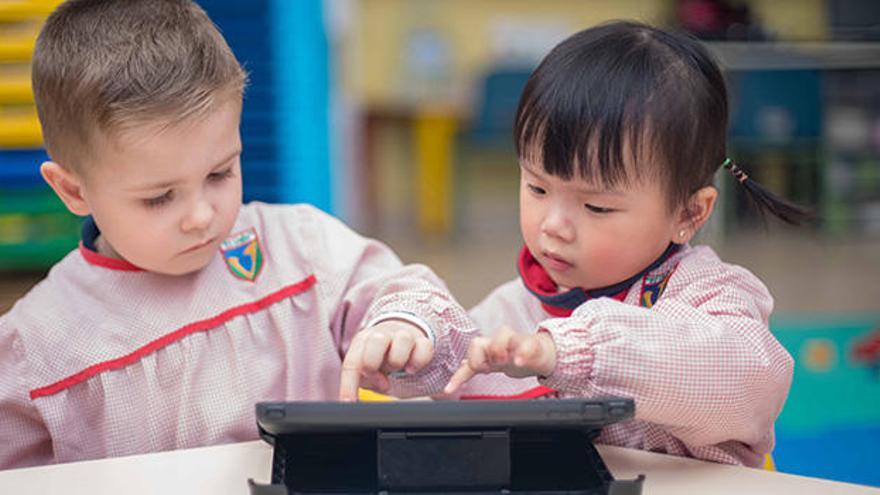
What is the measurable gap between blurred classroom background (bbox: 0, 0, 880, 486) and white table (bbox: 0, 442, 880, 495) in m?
0.96

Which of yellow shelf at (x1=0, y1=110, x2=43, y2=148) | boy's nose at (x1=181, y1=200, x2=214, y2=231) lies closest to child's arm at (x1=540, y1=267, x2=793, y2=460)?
boy's nose at (x1=181, y1=200, x2=214, y2=231)

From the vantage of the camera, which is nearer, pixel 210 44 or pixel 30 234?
pixel 210 44

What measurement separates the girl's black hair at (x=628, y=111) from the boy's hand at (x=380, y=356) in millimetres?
221

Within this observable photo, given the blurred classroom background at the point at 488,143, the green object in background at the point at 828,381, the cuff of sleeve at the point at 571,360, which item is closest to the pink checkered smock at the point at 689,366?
the cuff of sleeve at the point at 571,360

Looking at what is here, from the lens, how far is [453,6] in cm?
672

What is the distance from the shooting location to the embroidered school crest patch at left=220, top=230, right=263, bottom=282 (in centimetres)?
118

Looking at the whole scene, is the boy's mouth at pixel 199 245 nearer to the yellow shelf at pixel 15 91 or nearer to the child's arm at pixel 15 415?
the child's arm at pixel 15 415

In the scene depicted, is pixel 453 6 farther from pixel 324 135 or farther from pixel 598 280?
pixel 598 280

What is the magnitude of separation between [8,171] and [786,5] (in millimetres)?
5404

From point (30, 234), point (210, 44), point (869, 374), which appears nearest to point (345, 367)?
point (210, 44)

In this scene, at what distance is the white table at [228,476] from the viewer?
2.60 feet

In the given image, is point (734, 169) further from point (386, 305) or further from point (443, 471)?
point (443, 471)

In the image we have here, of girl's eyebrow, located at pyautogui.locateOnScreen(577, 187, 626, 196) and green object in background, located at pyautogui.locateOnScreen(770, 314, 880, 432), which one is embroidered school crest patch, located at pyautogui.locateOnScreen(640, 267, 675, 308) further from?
green object in background, located at pyautogui.locateOnScreen(770, 314, 880, 432)

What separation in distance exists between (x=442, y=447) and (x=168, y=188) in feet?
1.43
